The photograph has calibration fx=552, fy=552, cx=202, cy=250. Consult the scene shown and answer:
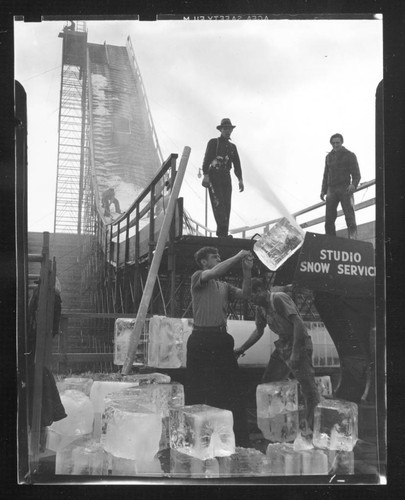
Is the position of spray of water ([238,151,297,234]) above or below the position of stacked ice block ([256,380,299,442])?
above

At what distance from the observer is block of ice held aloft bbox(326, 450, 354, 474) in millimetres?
2637

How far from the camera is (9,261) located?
256 cm

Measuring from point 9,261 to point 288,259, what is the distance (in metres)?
1.39

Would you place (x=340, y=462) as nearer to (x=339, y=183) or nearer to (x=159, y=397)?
(x=159, y=397)

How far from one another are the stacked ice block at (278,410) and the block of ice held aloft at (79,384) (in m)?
0.87

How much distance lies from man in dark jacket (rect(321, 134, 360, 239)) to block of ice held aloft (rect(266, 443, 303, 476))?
111 cm

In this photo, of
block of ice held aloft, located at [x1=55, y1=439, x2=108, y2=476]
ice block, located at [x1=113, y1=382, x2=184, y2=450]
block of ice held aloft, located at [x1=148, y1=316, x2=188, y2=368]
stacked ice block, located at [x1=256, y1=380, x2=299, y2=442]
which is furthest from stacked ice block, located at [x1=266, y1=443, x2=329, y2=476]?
block of ice held aloft, located at [x1=55, y1=439, x2=108, y2=476]

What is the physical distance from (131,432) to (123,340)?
1.58 feet

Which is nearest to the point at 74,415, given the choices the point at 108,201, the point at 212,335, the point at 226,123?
the point at 212,335

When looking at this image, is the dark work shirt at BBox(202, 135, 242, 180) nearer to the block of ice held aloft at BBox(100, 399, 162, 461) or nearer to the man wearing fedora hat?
the man wearing fedora hat

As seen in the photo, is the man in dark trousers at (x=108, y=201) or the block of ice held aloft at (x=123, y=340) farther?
the man in dark trousers at (x=108, y=201)

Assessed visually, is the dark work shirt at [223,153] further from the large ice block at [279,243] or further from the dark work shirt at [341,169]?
the dark work shirt at [341,169]

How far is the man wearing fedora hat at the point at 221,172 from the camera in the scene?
2846 mm

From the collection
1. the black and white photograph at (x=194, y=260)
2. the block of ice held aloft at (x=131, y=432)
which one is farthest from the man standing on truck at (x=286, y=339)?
the block of ice held aloft at (x=131, y=432)
